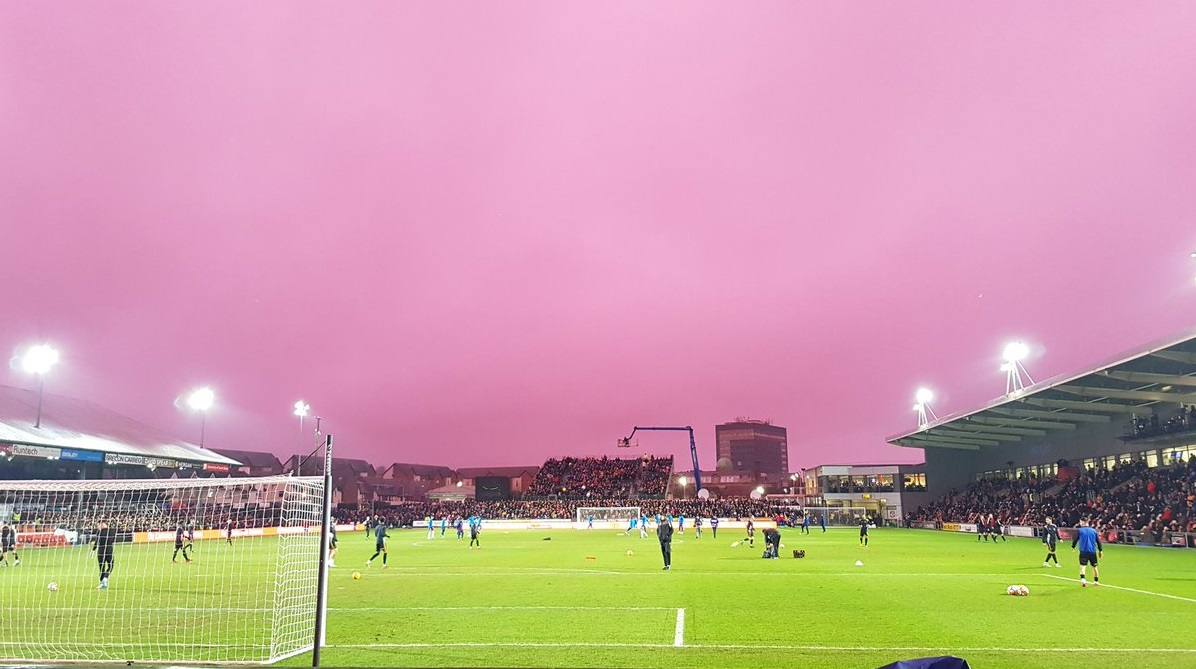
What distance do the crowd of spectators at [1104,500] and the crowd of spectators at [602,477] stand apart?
138 feet

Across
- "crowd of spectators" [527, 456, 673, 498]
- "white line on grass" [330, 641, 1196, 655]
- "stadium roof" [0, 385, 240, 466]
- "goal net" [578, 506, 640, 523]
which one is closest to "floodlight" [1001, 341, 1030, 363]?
"goal net" [578, 506, 640, 523]

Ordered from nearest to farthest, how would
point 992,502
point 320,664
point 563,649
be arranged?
point 320,664, point 563,649, point 992,502

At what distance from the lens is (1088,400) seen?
50.7 meters

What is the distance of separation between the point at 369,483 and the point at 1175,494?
115 meters

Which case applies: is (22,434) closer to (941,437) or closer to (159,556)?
(159,556)

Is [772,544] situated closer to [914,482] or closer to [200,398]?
[200,398]

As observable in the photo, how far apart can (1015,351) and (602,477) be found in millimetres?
67296

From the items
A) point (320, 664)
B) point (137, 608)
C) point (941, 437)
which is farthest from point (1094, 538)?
point (941, 437)

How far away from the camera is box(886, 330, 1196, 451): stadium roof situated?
1529 inches

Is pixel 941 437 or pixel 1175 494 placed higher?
pixel 941 437

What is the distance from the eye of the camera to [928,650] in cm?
1216

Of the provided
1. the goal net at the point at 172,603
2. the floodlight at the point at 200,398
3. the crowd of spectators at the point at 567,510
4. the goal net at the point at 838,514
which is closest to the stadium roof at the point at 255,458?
the crowd of spectators at the point at 567,510

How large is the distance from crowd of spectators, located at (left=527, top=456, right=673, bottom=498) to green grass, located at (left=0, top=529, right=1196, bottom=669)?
74737mm

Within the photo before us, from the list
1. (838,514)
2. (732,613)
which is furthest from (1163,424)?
(732,613)
